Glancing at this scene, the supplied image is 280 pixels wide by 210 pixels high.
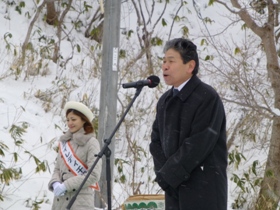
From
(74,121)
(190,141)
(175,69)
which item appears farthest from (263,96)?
(190,141)

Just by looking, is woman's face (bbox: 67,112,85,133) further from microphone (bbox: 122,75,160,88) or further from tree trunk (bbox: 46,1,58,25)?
tree trunk (bbox: 46,1,58,25)

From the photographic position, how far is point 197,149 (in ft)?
Answer: 13.7

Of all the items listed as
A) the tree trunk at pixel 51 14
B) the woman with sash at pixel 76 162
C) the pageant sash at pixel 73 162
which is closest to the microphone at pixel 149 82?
the woman with sash at pixel 76 162

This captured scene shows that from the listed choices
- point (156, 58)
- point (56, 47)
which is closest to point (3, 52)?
point (56, 47)

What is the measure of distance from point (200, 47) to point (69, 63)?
8.15 ft

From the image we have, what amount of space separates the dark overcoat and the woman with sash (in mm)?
1438

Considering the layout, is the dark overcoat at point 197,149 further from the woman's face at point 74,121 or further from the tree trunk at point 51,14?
the tree trunk at point 51,14

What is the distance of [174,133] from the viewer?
171 inches

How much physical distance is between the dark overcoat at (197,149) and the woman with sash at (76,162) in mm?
1438

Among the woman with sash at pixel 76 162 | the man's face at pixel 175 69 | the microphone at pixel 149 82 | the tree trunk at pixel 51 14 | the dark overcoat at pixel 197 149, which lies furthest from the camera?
the tree trunk at pixel 51 14

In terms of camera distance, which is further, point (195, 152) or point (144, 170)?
point (144, 170)

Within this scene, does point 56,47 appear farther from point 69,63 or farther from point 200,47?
point 200,47

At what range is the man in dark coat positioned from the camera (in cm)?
423

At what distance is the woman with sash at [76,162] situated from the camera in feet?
18.6
